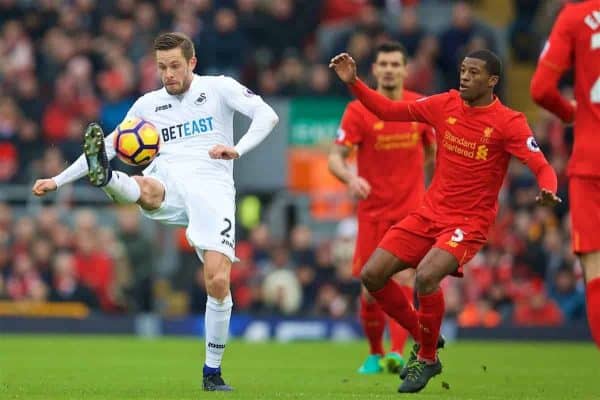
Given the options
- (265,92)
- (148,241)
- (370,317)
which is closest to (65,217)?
(148,241)

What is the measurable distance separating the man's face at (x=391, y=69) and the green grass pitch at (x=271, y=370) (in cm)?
268

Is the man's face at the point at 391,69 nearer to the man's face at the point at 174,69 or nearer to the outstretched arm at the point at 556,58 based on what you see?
the man's face at the point at 174,69

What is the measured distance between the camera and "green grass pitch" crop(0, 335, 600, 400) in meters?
10.8

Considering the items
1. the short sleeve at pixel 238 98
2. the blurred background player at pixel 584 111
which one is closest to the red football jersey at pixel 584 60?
the blurred background player at pixel 584 111

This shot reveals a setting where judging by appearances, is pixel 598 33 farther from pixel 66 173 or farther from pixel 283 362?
pixel 283 362

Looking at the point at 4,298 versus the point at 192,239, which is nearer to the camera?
the point at 192,239

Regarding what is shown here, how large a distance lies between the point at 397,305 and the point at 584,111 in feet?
9.68

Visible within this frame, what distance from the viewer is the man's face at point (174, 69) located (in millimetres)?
10758

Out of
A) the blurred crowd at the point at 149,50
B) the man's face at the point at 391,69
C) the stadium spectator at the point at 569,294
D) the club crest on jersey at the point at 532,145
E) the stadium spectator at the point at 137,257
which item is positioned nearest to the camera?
the club crest on jersey at the point at 532,145

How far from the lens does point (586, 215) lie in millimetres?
8945

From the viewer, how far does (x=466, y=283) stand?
68.6 feet

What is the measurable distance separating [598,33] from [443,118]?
2.01 metres

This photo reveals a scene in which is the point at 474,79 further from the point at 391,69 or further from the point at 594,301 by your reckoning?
the point at 391,69

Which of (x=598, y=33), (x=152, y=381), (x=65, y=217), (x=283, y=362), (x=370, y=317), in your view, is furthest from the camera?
(x=65, y=217)
